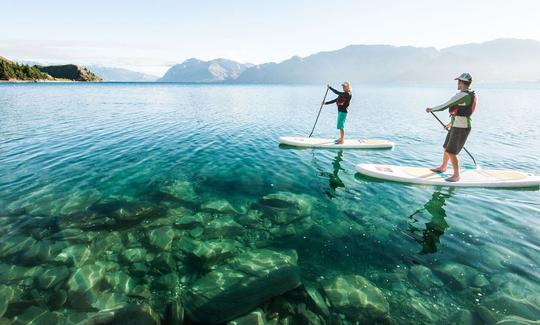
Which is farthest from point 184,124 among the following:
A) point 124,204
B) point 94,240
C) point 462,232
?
point 462,232

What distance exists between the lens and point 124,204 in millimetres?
10430

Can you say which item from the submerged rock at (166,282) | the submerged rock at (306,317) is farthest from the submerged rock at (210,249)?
the submerged rock at (306,317)

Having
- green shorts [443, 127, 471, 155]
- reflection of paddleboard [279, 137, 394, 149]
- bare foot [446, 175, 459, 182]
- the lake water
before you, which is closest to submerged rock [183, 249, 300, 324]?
the lake water

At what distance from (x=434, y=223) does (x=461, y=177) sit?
17.6 feet

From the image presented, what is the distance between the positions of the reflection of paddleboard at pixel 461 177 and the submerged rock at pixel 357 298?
769 cm

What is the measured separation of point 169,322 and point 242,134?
64.1 ft

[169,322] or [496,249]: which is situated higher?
[496,249]

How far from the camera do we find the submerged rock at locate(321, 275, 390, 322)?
5.85 m

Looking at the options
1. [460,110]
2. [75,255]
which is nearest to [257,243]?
[75,255]

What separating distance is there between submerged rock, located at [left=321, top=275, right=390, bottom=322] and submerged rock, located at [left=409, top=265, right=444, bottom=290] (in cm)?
116

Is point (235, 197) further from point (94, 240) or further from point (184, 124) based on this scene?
point (184, 124)

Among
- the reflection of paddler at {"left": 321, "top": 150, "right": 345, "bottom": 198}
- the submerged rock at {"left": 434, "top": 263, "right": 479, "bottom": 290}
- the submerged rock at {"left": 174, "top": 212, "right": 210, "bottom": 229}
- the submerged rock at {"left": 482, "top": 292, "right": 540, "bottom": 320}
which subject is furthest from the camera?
the reflection of paddler at {"left": 321, "top": 150, "right": 345, "bottom": 198}

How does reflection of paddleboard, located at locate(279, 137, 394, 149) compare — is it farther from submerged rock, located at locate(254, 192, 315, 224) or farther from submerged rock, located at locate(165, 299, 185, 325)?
submerged rock, located at locate(165, 299, 185, 325)

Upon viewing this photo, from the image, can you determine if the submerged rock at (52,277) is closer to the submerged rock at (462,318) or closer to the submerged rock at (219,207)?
the submerged rock at (219,207)
